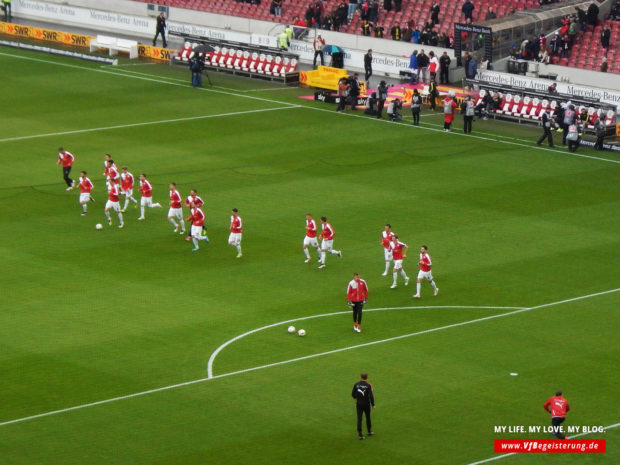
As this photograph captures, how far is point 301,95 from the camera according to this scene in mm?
75938

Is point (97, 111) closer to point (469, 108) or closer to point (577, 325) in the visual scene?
point (469, 108)

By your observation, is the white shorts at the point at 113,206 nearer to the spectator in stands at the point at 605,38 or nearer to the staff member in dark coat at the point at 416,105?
the staff member in dark coat at the point at 416,105

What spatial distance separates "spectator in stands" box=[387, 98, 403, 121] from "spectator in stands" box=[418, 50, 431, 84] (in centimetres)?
739

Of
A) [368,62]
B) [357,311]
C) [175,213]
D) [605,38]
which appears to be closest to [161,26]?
[368,62]

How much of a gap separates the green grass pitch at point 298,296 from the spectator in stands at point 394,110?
2.79 ft

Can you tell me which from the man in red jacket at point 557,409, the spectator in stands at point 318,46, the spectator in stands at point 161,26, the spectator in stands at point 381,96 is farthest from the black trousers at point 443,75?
the man in red jacket at point 557,409

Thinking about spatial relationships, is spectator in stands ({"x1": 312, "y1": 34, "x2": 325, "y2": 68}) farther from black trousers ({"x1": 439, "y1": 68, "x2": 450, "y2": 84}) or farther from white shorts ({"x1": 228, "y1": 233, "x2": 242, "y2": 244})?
white shorts ({"x1": 228, "y1": 233, "x2": 242, "y2": 244})

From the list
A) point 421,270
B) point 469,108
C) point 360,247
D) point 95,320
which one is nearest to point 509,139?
point 469,108

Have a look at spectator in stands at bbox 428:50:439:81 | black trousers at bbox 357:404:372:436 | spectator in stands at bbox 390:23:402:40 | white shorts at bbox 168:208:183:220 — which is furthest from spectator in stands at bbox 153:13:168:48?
black trousers at bbox 357:404:372:436

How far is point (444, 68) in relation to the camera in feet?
248

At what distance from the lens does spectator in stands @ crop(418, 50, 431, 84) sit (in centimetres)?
7606

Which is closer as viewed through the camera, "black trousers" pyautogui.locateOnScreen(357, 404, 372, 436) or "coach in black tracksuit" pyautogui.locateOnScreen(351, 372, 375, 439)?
"coach in black tracksuit" pyautogui.locateOnScreen(351, 372, 375, 439)

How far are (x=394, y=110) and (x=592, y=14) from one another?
16.0 m

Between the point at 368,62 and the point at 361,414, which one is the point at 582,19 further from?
the point at 361,414
